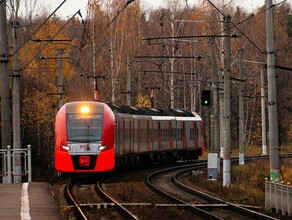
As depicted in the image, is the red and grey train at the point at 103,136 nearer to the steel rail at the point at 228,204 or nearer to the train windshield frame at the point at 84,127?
the train windshield frame at the point at 84,127

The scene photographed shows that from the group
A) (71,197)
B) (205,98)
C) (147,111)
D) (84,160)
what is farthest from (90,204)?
(147,111)

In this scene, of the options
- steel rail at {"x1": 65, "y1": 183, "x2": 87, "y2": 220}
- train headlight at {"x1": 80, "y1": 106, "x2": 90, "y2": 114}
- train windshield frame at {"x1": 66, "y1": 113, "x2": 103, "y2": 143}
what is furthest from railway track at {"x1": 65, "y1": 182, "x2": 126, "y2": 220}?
train headlight at {"x1": 80, "y1": 106, "x2": 90, "y2": 114}

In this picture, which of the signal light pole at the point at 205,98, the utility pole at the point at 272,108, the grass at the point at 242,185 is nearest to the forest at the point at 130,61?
the grass at the point at 242,185

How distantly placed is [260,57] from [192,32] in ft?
32.3

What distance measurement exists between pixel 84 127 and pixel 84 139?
464 millimetres

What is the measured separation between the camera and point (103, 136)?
79.9 ft

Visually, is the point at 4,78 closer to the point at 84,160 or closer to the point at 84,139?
the point at 84,139

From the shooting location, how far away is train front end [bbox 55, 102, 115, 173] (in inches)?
947

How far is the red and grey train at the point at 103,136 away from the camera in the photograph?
79.0 feet

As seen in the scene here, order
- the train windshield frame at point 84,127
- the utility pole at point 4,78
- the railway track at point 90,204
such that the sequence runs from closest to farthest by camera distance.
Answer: the railway track at point 90,204, the train windshield frame at point 84,127, the utility pole at point 4,78

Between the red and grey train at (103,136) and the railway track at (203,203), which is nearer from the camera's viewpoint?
the railway track at (203,203)

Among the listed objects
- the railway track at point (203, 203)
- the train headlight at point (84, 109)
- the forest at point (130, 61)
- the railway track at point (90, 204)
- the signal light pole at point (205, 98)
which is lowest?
the railway track at point (203, 203)

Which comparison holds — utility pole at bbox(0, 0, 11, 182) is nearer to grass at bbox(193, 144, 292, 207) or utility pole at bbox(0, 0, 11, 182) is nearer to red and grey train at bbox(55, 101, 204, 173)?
red and grey train at bbox(55, 101, 204, 173)

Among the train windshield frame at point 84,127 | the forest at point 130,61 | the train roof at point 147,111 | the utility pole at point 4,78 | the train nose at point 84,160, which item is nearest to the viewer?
the train nose at point 84,160
